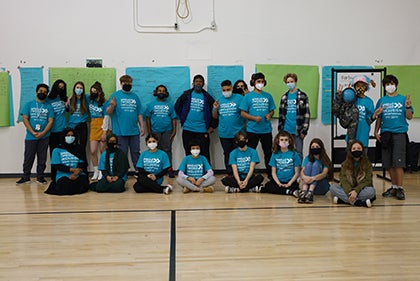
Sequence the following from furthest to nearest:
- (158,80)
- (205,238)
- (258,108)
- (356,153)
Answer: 1. (158,80)
2. (258,108)
3. (356,153)
4. (205,238)

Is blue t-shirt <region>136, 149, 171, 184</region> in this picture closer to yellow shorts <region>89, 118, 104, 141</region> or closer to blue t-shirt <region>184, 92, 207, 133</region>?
blue t-shirt <region>184, 92, 207, 133</region>

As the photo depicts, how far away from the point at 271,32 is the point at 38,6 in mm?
3617

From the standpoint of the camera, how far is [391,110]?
219 inches

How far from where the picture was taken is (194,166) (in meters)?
5.98

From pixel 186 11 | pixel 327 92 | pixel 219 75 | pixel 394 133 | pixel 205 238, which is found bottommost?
pixel 205 238

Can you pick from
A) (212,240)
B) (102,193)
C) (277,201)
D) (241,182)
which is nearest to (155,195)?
(102,193)

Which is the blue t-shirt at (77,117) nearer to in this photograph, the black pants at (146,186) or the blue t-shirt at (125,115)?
the blue t-shirt at (125,115)

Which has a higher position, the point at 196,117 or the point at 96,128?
the point at 196,117

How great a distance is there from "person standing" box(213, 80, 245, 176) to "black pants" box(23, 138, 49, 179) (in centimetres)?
257

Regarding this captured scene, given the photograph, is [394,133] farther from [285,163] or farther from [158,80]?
[158,80]

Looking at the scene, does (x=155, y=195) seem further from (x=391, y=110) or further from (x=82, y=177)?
(x=391, y=110)

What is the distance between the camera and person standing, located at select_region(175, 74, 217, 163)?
22.9 ft

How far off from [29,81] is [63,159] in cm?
185

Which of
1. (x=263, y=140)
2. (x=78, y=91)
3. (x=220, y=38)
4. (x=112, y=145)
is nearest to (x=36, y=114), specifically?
(x=78, y=91)
